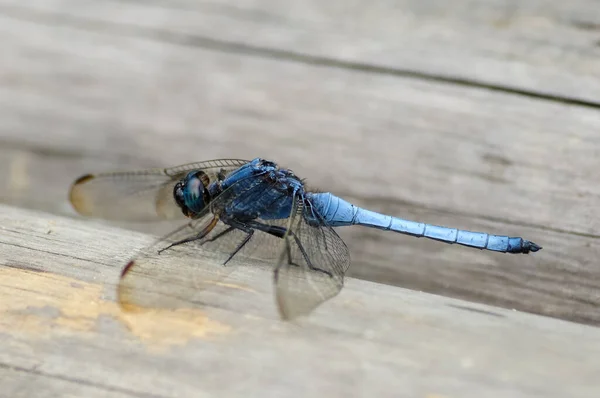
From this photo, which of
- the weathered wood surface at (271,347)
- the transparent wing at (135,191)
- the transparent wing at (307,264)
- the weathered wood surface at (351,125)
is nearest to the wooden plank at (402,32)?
the weathered wood surface at (351,125)

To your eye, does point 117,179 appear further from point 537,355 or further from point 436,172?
point 537,355

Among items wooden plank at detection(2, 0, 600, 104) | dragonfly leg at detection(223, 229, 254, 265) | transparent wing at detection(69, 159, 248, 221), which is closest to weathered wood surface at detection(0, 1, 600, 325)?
wooden plank at detection(2, 0, 600, 104)

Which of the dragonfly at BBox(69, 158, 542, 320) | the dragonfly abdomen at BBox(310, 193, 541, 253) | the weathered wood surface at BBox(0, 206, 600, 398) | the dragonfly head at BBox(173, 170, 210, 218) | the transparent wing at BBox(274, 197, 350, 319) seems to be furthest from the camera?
the dragonfly head at BBox(173, 170, 210, 218)

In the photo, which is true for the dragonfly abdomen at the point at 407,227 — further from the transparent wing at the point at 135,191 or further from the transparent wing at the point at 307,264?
the transparent wing at the point at 135,191

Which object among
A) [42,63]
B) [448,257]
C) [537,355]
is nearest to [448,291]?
[448,257]

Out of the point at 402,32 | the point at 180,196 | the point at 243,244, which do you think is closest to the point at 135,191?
the point at 180,196

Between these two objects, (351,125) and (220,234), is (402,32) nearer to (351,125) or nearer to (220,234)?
(351,125)

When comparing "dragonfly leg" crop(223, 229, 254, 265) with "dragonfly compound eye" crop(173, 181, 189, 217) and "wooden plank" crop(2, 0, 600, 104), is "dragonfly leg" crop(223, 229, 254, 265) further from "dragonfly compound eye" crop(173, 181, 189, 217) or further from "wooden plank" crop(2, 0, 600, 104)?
"wooden plank" crop(2, 0, 600, 104)

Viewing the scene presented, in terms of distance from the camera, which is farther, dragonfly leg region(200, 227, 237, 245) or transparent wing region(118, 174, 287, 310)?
dragonfly leg region(200, 227, 237, 245)
